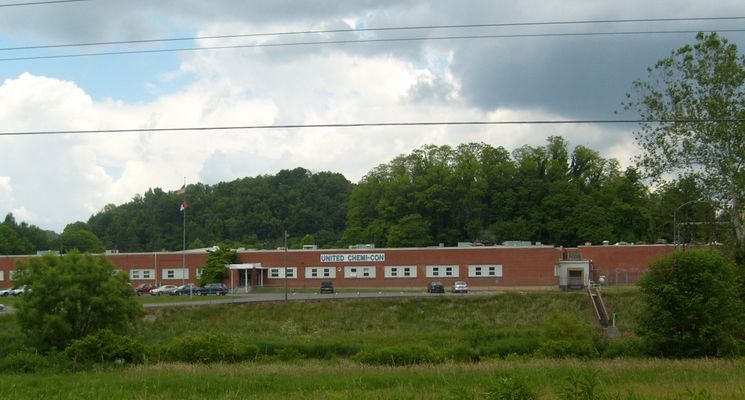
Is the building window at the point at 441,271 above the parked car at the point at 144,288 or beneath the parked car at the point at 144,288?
above

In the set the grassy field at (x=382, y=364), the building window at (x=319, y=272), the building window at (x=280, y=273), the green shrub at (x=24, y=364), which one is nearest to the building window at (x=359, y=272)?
the building window at (x=319, y=272)

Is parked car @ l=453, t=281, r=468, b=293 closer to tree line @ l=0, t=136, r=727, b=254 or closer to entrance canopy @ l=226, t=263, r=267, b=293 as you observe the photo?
entrance canopy @ l=226, t=263, r=267, b=293

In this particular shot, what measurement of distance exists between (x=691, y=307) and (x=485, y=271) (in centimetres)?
5522

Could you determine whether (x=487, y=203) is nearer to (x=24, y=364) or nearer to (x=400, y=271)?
(x=400, y=271)

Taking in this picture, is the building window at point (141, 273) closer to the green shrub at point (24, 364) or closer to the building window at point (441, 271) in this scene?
the building window at point (441, 271)

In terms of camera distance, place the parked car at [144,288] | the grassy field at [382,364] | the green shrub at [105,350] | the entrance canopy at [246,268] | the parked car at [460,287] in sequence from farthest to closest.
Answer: the entrance canopy at [246,268], the parked car at [144,288], the parked car at [460,287], the green shrub at [105,350], the grassy field at [382,364]

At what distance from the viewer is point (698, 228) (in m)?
44.6

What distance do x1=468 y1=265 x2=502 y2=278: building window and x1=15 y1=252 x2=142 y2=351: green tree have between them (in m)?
51.4

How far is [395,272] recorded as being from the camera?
287ft

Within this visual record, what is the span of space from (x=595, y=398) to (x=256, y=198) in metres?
181

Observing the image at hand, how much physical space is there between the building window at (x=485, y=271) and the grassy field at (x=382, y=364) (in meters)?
17.3

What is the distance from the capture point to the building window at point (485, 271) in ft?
277

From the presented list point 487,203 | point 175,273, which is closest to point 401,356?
point 175,273

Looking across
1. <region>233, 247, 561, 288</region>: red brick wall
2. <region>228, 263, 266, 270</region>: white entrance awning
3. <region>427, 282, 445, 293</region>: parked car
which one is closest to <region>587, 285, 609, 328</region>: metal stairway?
<region>233, 247, 561, 288</region>: red brick wall
